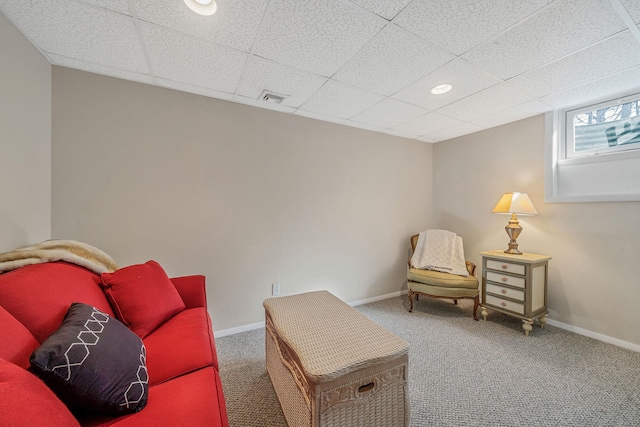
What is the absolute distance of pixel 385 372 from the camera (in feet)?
3.81

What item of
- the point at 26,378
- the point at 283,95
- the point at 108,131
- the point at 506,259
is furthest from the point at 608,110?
the point at 108,131

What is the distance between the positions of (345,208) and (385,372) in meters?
2.09

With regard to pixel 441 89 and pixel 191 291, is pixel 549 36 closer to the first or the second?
pixel 441 89

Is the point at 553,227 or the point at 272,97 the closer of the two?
the point at 272,97

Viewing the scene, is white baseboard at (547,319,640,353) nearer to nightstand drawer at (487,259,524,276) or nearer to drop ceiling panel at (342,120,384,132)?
nightstand drawer at (487,259,524,276)

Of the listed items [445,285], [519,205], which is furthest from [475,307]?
[519,205]

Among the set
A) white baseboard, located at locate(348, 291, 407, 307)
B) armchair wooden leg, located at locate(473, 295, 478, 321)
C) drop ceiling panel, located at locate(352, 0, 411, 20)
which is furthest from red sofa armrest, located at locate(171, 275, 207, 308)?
armchair wooden leg, located at locate(473, 295, 478, 321)

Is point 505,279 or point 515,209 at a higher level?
point 515,209

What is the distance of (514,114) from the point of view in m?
2.69

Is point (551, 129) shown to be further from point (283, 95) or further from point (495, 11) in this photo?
point (283, 95)

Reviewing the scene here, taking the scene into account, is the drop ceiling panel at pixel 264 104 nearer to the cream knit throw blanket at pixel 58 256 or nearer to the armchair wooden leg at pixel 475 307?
the cream knit throw blanket at pixel 58 256

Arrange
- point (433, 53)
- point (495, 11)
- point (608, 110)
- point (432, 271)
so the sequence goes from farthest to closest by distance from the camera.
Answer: point (432, 271)
point (608, 110)
point (433, 53)
point (495, 11)

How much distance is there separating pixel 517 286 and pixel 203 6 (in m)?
3.35

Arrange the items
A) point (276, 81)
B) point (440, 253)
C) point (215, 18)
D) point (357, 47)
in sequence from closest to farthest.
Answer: point (215, 18), point (357, 47), point (276, 81), point (440, 253)
